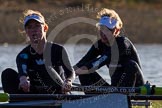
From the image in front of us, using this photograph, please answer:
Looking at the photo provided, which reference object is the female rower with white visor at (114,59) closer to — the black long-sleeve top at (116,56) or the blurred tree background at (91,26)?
the black long-sleeve top at (116,56)

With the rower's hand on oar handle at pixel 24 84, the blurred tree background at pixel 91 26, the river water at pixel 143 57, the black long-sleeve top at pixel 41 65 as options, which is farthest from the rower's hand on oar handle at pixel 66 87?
the blurred tree background at pixel 91 26

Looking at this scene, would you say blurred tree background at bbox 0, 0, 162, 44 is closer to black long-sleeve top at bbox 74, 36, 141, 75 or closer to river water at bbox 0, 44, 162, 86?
river water at bbox 0, 44, 162, 86

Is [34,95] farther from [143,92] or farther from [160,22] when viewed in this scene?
[160,22]

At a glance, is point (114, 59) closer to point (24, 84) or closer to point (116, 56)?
point (116, 56)

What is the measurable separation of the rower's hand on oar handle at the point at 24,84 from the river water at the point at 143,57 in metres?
4.06

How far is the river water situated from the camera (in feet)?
54.0

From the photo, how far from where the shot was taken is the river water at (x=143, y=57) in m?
16.5

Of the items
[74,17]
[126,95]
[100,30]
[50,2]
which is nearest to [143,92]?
[126,95]

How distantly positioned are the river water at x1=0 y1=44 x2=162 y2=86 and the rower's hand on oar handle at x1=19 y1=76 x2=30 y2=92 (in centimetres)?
406

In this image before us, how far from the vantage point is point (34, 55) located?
977 cm

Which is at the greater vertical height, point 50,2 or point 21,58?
point 50,2

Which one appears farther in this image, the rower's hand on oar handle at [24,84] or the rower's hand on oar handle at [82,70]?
the rower's hand on oar handle at [82,70]

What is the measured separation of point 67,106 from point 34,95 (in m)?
0.60

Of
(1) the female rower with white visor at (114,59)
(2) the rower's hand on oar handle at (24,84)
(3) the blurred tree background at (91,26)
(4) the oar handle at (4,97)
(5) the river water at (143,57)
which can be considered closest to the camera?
(4) the oar handle at (4,97)
